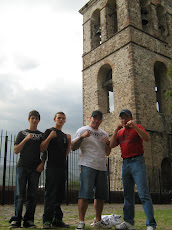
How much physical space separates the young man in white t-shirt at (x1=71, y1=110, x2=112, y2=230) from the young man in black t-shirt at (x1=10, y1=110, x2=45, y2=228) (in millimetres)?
597

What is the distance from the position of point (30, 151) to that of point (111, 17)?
1503 cm

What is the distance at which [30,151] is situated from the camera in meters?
3.48

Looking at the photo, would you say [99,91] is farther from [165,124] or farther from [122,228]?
[122,228]

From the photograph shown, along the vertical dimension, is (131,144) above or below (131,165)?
above

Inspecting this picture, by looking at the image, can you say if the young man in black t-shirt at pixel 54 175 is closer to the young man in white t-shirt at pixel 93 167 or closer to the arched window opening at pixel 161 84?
the young man in white t-shirt at pixel 93 167

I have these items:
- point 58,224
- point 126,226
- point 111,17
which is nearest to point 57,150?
point 58,224

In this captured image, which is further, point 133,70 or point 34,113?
point 133,70

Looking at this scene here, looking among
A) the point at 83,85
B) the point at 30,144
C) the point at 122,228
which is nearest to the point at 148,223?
the point at 122,228

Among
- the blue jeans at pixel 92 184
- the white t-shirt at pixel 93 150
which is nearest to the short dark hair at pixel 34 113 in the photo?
the white t-shirt at pixel 93 150

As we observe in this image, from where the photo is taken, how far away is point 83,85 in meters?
16.4

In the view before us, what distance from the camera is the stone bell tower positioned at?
12.5 m

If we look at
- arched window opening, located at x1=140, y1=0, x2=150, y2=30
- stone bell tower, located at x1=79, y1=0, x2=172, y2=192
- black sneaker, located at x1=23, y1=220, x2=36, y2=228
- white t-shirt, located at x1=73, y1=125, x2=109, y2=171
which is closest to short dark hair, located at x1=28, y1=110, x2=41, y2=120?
white t-shirt, located at x1=73, y1=125, x2=109, y2=171

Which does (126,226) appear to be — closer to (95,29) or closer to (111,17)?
(111,17)

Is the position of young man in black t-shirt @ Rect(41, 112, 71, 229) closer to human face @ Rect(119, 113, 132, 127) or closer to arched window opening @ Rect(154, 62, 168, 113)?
human face @ Rect(119, 113, 132, 127)
